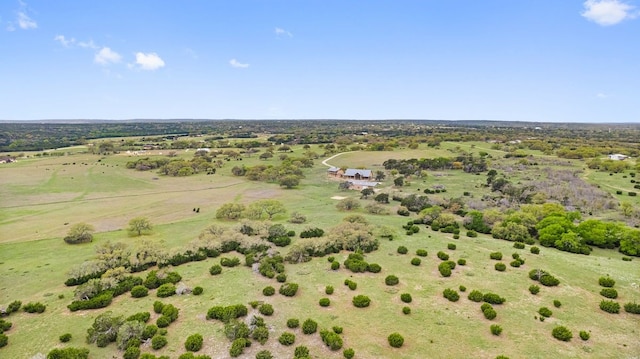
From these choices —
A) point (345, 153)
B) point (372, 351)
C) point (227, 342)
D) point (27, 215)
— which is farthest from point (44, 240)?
point (345, 153)

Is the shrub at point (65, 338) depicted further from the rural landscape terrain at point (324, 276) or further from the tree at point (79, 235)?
the tree at point (79, 235)

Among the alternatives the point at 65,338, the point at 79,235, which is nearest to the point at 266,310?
the point at 65,338

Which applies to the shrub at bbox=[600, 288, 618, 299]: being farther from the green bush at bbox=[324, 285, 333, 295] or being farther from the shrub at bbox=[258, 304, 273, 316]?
the shrub at bbox=[258, 304, 273, 316]

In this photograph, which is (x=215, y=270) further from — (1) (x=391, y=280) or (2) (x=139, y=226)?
(2) (x=139, y=226)

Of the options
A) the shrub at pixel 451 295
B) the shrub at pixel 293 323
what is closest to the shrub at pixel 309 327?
the shrub at pixel 293 323

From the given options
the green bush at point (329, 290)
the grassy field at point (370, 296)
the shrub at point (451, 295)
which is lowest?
the grassy field at point (370, 296)

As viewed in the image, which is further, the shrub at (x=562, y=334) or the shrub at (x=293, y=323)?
the shrub at (x=293, y=323)

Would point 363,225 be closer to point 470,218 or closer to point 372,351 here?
point 470,218
